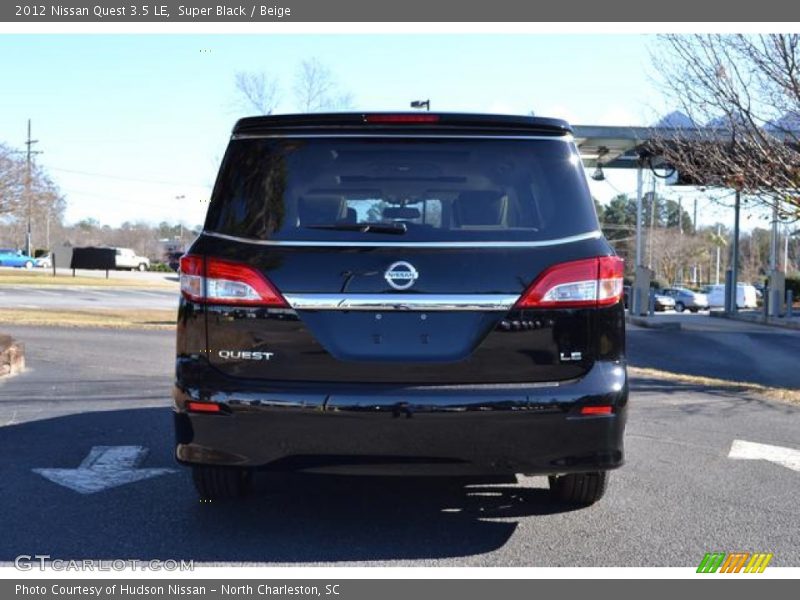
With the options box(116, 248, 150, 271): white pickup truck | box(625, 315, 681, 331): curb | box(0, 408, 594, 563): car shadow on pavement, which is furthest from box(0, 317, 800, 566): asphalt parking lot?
box(116, 248, 150, 271): white pickup truck

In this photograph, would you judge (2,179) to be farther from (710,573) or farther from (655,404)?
(710,573)

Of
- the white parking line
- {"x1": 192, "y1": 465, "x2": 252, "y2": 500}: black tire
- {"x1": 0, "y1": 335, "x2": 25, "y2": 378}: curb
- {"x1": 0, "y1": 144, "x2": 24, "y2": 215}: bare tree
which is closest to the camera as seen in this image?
{"x1": 192, "y1": 465, "x2": 252, "y2": 500}: black tire

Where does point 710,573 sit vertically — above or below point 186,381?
below

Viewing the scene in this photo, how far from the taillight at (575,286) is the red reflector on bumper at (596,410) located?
451 mm

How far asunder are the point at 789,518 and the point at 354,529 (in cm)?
239

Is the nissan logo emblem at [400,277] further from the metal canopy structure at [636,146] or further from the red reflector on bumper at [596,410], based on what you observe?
the metal canopy structure at [636,146]

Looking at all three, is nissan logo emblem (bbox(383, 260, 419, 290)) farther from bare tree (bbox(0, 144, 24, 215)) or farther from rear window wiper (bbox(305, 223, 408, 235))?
bare tree (bbox(0, 144, 24, 215))

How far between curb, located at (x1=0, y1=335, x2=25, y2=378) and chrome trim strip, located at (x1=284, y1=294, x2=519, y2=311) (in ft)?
22.6

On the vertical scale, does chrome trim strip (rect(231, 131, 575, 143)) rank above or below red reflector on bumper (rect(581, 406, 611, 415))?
above

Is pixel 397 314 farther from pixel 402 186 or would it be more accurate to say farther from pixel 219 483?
pixel 219 483

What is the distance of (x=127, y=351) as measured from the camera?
12.6m

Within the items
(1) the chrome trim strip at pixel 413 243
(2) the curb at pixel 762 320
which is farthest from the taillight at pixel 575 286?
(2) the curb at pixel 762 320

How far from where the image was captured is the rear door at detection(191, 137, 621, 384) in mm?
3738
